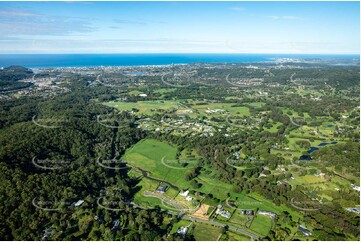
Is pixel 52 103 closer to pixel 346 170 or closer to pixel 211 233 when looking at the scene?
pixel 211 233

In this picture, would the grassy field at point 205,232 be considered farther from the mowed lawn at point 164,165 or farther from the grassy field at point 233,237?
the mowed lawn at point 164,165

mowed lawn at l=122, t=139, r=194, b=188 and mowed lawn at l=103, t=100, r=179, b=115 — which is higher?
mowed lawn at l=103, t=100, r=179, b=115

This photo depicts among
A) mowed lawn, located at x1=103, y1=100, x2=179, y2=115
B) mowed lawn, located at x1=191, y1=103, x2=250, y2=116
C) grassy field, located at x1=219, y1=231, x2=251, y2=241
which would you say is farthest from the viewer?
mowed lawn, located at x1=103, y1=100, x2=179, y2=115

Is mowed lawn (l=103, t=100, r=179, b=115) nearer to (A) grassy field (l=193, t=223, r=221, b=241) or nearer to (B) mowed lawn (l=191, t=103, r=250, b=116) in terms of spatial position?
(B) mowed lawn (l=191, t=103, r=250, b=116)

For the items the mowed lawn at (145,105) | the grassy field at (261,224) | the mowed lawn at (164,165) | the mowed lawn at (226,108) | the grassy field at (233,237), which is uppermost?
the mowed lawn at (145,105)

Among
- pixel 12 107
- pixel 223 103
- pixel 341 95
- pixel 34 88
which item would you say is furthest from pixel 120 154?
pixel 341 95

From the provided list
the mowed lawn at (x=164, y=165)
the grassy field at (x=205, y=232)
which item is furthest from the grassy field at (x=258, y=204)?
the grassy field at (x=205, y=232)

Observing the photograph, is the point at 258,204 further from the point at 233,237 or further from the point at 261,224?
the point at 233,237

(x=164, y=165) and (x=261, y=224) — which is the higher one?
(x=164, y=165)

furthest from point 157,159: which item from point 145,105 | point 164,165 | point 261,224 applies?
point 145,105

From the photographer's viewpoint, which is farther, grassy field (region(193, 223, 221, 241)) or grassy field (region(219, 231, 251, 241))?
grassy field (region(193, 223, 221, 241))

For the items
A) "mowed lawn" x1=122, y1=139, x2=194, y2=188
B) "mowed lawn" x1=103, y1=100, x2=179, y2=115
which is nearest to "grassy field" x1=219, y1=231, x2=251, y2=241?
"mowed lawn" x1=122, y1=139, x2=194, y2=188

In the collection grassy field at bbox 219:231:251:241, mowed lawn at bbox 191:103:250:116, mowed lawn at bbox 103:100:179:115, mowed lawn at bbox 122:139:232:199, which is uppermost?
mowed lawn at bbox 103:100:179:115
